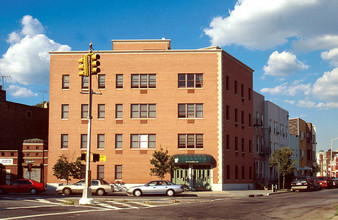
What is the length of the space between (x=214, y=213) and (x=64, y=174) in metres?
28.6

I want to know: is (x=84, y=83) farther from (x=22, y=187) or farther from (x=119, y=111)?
(x=22, y=187)

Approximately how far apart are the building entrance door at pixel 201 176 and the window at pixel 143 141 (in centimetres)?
544

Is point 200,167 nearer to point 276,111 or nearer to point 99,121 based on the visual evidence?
point 99,121

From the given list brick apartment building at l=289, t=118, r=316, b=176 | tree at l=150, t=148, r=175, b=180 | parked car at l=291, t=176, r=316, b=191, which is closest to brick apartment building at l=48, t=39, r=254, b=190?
tree at l=150, t=148, r=175, b=180

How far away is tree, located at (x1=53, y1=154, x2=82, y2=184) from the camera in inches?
1827

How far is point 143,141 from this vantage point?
4934cm

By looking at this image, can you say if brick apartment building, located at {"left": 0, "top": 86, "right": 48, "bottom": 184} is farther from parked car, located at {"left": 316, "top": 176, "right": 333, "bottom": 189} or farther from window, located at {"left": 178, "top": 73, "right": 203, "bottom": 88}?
parked car, located at {"left": 316, "top": 176, "right": 333, "bottom": 189}

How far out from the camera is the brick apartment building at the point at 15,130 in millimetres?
50531

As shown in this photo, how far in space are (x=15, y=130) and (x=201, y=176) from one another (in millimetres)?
25923

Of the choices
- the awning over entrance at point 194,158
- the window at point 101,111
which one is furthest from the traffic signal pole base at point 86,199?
the window at point 101,111

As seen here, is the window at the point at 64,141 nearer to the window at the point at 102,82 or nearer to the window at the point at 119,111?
the window at the point at 119,111

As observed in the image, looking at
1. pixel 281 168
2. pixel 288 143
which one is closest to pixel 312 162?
pixel 288 143

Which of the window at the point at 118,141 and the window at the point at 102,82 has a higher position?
the window at the point at 102,82

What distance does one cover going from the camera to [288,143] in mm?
79125
